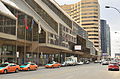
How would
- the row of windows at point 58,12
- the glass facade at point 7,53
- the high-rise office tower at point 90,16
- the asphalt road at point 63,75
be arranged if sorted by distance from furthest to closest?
the high-rise office tower at point 90,16 → the row of windows at point 58,12 → the glass facade at point 7,53 → the asphalt road at point 63,75

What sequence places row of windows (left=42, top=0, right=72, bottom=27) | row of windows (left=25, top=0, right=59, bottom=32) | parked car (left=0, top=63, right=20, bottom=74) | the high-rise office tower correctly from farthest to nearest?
1. the high-rise office tower
2. row of windows (left=42, top=0, right=72, bottom=27)
3. row of windows (left=25, top=0, right=59, bottom=32)
4. parked car (left=0, top=63, right=20, bottom=74)

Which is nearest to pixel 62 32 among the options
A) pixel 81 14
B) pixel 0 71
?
pixel 0 71

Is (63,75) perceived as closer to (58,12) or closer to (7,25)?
(7,25)

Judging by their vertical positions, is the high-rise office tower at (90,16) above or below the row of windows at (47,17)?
above

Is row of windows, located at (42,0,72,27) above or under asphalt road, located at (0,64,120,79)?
above

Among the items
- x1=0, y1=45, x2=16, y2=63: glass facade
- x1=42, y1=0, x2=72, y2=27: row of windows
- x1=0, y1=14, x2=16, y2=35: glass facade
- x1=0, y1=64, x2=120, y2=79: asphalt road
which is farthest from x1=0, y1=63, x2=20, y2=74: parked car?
x1=42, y1=0, x2=72, y2=27: row of windows

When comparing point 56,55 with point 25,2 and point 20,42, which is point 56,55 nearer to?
point 25,2

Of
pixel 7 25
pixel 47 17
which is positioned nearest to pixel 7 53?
pixel 7 25

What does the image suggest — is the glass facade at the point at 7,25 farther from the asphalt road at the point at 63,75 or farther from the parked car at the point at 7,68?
the asphalt road at the point at 63,75

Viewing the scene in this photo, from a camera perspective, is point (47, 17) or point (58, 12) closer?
point (47, 17)

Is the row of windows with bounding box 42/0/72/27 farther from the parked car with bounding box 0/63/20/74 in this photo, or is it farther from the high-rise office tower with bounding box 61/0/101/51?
the high-rise office tower with bounding box 61/0/101/51

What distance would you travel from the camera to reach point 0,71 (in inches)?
1131

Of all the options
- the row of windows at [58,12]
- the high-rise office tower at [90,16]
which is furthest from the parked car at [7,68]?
the high-rise office tower at [90,16]

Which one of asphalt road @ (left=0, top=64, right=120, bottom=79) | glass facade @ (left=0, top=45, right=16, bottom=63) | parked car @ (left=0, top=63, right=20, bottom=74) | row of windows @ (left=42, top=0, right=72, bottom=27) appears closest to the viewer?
asphalt road @ (left=0, top=64, right=120, bottom=79)
